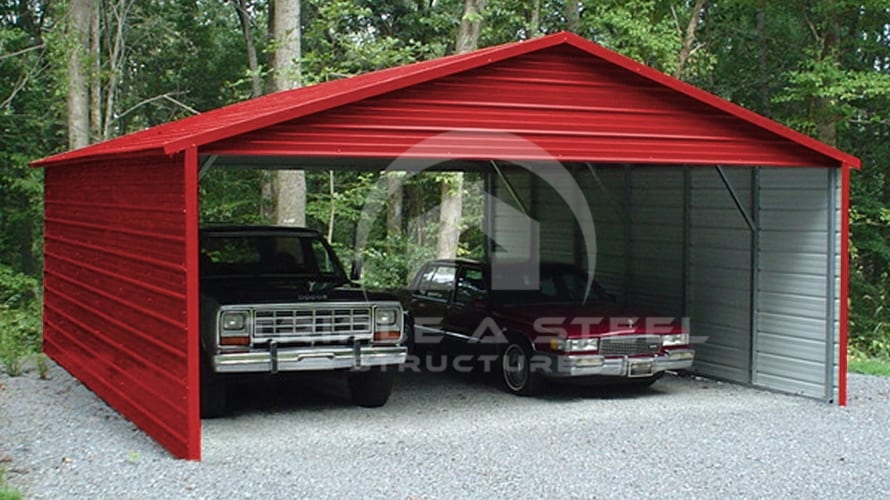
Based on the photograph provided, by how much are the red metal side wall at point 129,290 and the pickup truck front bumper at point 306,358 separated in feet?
2.41

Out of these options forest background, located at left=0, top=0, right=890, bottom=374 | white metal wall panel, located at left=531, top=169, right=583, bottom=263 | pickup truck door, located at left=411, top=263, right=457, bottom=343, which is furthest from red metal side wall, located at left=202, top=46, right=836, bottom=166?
forest background, located at left=0, top=0, right=890, bottom=374

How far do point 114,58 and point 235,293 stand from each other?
1591cm

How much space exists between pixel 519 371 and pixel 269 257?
10.1 ft

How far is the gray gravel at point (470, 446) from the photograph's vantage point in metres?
8.27

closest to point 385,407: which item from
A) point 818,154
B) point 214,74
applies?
point 818,154

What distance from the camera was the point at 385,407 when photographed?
1182cm

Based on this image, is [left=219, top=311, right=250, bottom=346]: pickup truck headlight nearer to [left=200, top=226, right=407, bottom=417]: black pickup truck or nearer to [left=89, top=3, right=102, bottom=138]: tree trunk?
[left=200, top=226, right=407, bottom=417]: black pickup truck

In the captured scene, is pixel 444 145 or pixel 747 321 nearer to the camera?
pixel 444 145

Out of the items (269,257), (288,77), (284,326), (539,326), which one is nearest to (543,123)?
(539,326)

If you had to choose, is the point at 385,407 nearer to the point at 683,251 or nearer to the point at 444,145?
the point at 444,145

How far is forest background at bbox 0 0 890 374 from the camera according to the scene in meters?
22.2

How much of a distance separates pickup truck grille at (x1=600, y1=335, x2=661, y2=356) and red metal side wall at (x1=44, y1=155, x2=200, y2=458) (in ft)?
15.5

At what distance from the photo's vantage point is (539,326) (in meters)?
12.1

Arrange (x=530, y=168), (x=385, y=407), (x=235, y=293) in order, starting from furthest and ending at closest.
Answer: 1. (x=530, y=168)
2. (x=385, y=407)
3. (x=235, y=293)
